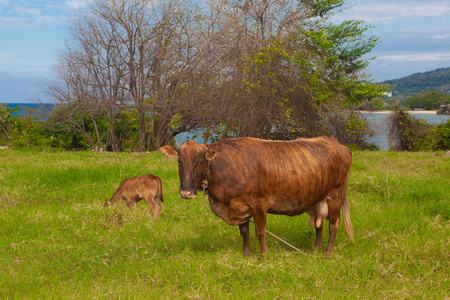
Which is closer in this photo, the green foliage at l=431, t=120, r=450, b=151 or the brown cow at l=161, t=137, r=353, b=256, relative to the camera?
the brown cow at l=161, t=137, r=353, b=256

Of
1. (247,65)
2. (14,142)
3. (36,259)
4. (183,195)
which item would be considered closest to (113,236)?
(36,259)

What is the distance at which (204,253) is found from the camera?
511 centimetres

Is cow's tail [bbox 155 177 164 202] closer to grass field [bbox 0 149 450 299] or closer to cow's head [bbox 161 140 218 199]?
grass field [bbox 0 149 450 299]

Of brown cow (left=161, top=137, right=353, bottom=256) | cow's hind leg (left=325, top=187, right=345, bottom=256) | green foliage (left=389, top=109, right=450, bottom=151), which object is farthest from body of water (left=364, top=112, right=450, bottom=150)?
brown cow (left=161, top=137, right=353, bottom=256)

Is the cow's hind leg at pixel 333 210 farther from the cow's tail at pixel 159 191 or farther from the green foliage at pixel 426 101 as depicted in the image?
the green foliage at pixel 426 101

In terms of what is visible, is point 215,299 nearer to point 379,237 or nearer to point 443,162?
point 379,237

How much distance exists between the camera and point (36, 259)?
16.6 ft

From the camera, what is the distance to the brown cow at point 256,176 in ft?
14.2

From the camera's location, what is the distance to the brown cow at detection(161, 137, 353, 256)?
433 cm

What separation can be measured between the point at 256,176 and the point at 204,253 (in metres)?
1.33

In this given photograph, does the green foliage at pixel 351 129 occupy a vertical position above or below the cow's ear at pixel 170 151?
below

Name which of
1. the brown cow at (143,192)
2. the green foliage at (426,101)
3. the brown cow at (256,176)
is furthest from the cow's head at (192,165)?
the green foliage at (426,101)

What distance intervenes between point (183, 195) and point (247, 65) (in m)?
13.4

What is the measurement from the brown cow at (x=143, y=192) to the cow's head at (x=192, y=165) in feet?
10.6
